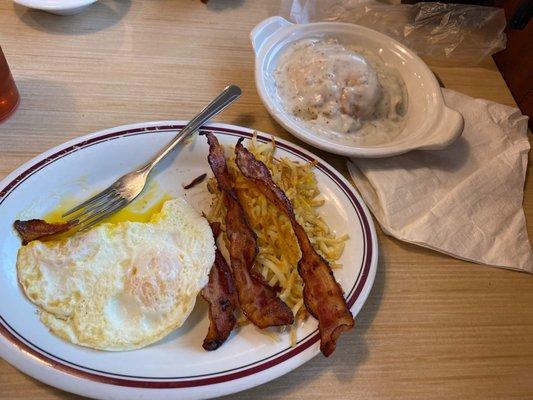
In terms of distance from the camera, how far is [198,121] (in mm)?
1469

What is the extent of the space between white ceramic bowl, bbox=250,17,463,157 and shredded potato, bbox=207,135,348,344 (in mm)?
141

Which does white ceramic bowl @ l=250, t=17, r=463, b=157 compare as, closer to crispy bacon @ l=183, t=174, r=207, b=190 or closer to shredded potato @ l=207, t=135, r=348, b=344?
shredded potato @ l=207, t=135, r=348, b=344

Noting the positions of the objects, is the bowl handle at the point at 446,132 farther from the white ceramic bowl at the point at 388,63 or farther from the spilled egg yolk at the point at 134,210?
the spilled egg yolk at the point at 134,210

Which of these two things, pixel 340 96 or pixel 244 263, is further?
pixel 340 96

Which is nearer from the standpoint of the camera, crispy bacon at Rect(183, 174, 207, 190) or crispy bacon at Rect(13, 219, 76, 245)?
crispy bacon at Rect(13, 219, 76, 245)

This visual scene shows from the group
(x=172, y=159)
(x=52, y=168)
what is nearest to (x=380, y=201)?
(x=172, y=159)

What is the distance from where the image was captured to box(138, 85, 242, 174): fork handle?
1402 mm

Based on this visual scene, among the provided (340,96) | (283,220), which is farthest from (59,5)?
(283,220)

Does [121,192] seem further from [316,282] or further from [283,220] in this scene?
[316,282]

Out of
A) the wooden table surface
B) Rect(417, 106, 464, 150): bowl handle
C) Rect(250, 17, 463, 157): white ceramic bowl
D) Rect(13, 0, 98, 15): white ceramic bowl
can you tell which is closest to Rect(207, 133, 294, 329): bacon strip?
the wooden table surface

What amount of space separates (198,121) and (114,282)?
603 mm

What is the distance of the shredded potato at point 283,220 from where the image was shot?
4.06 ft

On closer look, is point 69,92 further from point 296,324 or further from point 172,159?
point 296,324

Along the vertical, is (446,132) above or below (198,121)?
below
